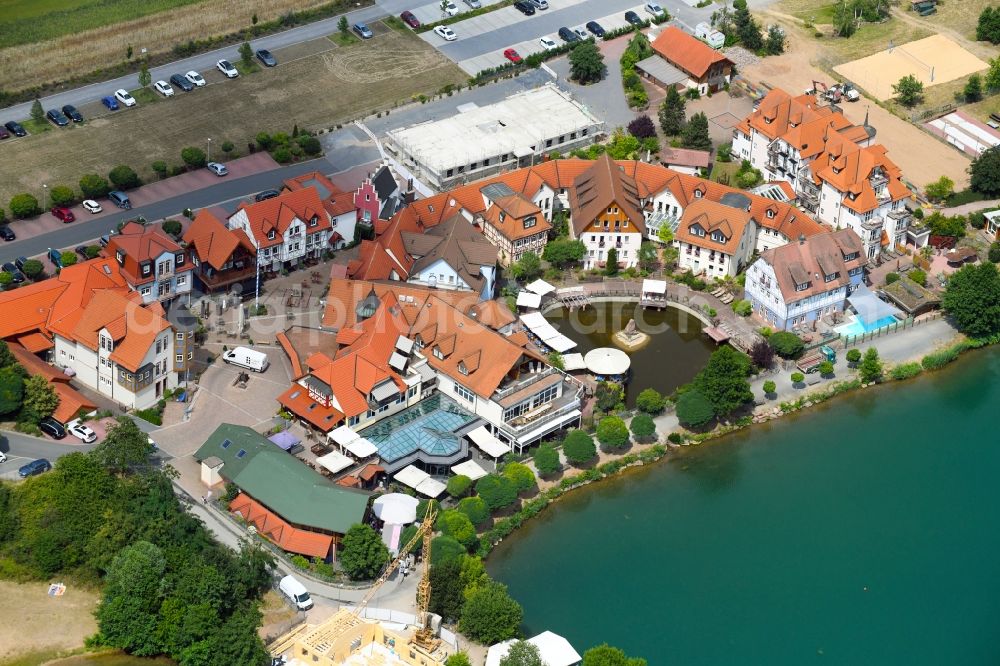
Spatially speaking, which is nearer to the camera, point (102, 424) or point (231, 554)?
point (231, 554)

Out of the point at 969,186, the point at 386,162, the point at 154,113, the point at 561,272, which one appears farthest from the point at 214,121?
the point at 969,186

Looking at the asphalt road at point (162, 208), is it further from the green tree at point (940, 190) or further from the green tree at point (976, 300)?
the green tree at point (976, 300)

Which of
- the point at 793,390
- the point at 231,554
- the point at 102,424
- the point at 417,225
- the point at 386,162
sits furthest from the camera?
the point at 386,162

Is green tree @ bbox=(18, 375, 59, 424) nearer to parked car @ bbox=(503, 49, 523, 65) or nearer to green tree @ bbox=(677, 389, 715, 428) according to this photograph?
green tree @ bbox=(677, 389, 715, 428)

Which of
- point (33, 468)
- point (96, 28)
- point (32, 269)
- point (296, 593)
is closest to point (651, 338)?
point (296, 593)

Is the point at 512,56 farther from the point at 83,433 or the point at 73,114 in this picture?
the point at 83,433

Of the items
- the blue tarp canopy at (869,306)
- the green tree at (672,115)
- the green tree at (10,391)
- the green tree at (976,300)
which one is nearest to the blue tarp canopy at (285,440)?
the green tree at (10,391)

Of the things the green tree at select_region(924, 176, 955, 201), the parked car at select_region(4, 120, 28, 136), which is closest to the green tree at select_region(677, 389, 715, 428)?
the green tree at select_region(924, 176, 955, 201)

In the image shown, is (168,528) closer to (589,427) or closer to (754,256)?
(589,427)
